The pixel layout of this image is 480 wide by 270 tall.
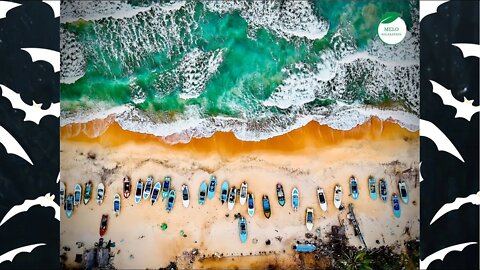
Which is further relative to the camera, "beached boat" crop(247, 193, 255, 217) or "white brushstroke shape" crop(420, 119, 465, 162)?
"beached boat" crop(247, 193, 255, 217)

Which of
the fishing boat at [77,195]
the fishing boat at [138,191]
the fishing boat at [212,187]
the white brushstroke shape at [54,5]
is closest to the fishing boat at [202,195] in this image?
the fishing boat at [212,187]

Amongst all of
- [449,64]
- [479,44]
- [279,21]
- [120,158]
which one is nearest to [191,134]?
[120,158]

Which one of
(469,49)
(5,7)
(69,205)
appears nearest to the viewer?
(5,7)

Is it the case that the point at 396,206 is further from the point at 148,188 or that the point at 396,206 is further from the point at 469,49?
the point at 148,188

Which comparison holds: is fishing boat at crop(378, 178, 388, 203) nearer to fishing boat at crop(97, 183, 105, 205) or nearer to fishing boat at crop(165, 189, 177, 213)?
fishing boat at crop(165, 189, 177, 213)

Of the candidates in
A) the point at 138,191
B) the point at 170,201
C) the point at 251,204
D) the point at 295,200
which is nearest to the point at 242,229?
the point at 251,204

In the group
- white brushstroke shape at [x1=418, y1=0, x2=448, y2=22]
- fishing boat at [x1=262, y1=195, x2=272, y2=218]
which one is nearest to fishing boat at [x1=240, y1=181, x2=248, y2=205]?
fishing boat at [x1=262, y1=195, x2=272, y2=218]
